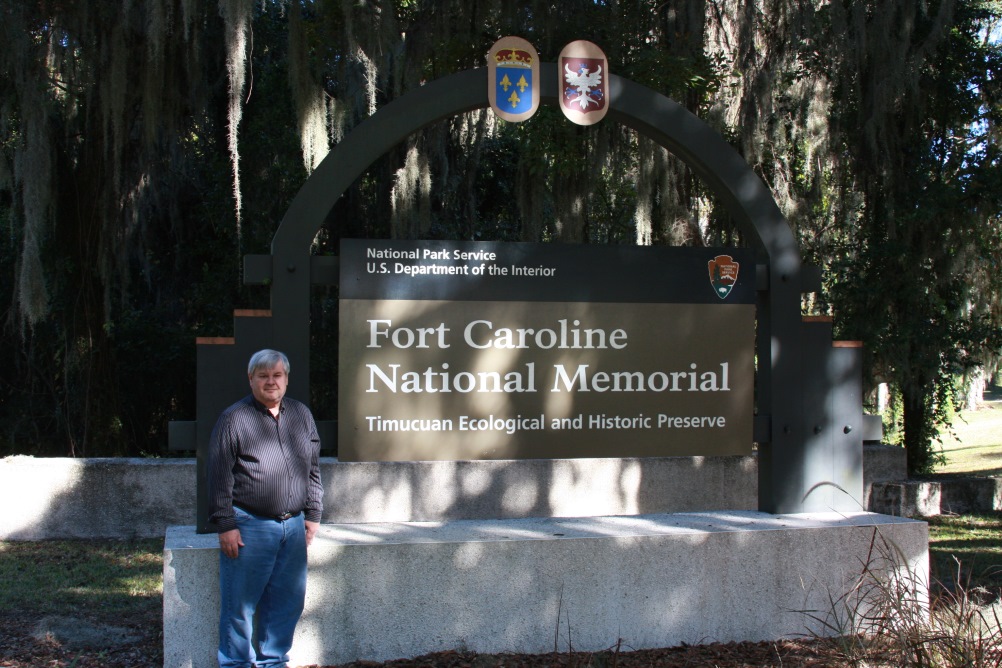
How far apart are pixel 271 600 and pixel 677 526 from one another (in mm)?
2088

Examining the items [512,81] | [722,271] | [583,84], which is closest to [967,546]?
[722,271]

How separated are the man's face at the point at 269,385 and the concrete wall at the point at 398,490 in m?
3.00

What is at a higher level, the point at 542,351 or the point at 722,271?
the point at 722,271

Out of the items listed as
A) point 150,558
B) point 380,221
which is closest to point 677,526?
point 150,558

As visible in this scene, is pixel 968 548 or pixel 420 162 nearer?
pixel 968 548

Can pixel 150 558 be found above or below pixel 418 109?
below

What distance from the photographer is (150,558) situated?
7.22m

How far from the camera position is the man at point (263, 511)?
3969mm

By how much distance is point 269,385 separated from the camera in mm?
4062

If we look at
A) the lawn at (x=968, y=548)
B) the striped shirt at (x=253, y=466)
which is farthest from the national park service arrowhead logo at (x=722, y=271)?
the striped shirt at (x=253, y=466)

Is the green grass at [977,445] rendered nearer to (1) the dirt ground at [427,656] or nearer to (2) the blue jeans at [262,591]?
(1) the dirt ground at [427,656]

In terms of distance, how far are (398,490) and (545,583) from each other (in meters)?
2.65

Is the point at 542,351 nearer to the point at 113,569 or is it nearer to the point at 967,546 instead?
the point at 113,569

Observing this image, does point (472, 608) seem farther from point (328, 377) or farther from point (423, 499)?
point (328, 377)
